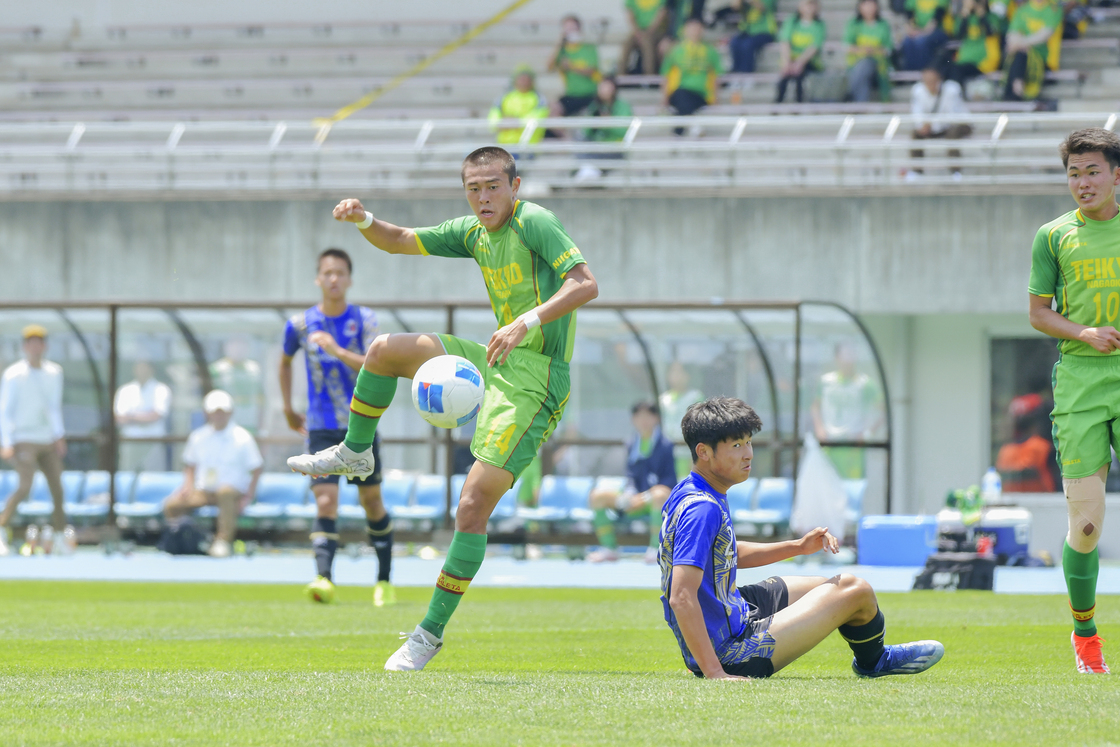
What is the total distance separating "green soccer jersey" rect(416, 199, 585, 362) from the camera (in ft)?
20.0

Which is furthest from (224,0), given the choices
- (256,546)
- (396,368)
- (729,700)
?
(729,700)

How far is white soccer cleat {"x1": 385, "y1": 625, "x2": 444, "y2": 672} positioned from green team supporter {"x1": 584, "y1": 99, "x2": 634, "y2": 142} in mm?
15104

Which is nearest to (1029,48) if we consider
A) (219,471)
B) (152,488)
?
(219,471)

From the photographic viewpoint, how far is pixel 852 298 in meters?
18.5

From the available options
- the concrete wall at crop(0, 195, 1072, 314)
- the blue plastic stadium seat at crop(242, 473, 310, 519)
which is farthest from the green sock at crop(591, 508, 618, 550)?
the concrete wall at crop(0, 195, 1072, 314)

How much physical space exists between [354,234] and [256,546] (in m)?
4.43

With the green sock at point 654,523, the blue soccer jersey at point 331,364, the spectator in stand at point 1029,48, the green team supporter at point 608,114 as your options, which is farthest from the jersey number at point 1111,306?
the spectator in stand at point 1029,48

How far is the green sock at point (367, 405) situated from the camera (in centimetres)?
640

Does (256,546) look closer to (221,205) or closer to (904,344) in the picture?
(221,205)

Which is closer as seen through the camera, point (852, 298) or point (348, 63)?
point (852, 298)

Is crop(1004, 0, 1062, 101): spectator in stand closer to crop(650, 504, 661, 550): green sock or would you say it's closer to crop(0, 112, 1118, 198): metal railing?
crop(0, 112, 1118, 198): metal railing

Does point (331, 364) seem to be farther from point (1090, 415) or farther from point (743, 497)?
Result: point (743, 497)

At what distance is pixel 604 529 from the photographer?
15719 millimetres

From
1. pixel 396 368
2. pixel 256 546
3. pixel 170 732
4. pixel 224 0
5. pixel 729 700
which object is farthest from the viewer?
pixel 224 0
